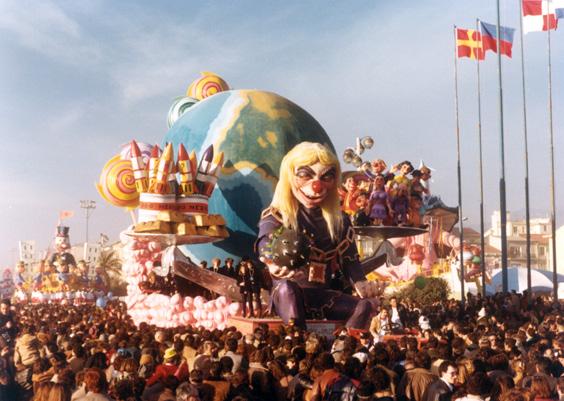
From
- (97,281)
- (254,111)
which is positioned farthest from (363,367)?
(97,281)

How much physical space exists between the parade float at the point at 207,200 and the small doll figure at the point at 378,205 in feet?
0.39

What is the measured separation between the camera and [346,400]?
241 inches

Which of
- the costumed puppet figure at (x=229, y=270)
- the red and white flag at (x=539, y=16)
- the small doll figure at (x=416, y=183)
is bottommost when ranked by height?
the costumed puppet figure at (x=229, y=270)

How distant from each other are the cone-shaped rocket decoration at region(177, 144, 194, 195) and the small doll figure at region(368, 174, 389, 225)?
543cm

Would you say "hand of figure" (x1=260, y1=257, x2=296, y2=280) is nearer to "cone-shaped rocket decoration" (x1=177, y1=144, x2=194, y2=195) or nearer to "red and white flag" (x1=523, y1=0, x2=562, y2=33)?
"cone-shaped rocket decoration" (x1=177, y1=144, x2=194, y2=195)

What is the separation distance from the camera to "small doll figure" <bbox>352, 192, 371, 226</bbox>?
2064 cm

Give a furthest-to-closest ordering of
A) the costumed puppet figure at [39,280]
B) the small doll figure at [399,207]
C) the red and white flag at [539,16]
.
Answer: the costumed puppet figure at [39,280] < the red and white flag at [539,16] < the small doll figure at [399,207]

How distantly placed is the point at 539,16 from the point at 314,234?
13.5 meters

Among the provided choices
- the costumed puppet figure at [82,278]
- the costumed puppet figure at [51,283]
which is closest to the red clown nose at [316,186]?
the costumed puppet figure at [82,278]

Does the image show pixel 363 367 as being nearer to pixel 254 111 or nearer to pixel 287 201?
pixel 287 201

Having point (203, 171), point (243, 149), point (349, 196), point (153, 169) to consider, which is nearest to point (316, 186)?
point (203, 171)

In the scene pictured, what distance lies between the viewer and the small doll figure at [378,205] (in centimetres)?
2056

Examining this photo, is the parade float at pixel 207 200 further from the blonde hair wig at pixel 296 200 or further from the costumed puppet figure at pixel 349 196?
the blonde hair wig at pixel 296 200

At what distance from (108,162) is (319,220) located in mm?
10025
